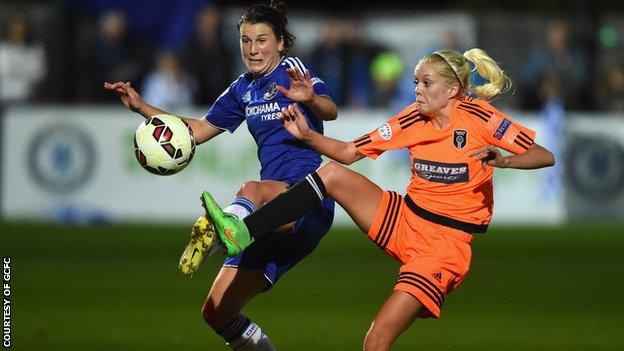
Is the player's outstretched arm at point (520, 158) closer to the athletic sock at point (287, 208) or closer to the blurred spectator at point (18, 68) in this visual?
the athletic sock at point (287, 208)

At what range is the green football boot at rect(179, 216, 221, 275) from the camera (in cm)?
749

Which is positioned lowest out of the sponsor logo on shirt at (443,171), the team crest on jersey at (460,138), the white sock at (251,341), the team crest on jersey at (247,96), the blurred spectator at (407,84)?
the blurred spectator at (407,84)

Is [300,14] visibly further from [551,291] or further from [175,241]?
[551,291]

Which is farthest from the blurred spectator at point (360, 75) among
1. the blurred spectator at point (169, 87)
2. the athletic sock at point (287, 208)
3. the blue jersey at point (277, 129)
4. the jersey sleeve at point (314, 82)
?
the athletic sock at point (287, 208)

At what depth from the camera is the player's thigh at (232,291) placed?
8227mm

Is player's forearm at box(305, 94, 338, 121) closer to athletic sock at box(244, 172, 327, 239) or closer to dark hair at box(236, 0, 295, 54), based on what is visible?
athletic sock at box(244, 172, 327, 239)

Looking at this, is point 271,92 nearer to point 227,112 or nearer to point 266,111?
point 266,111

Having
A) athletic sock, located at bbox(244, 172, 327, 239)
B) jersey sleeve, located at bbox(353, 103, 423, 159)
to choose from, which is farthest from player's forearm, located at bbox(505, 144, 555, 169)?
Answer: athletic sock, located at bbox(244, 172, 327, 239)

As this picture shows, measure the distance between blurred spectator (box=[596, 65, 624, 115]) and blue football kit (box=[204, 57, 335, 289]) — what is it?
43.7 ft

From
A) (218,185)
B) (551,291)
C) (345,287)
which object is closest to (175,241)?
(218,185)

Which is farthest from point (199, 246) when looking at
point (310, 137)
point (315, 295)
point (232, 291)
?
point (315, 295)

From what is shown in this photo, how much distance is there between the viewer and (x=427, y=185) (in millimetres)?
7816

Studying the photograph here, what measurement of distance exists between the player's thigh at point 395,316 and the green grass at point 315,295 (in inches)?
80.8

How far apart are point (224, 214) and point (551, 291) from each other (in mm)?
6133
